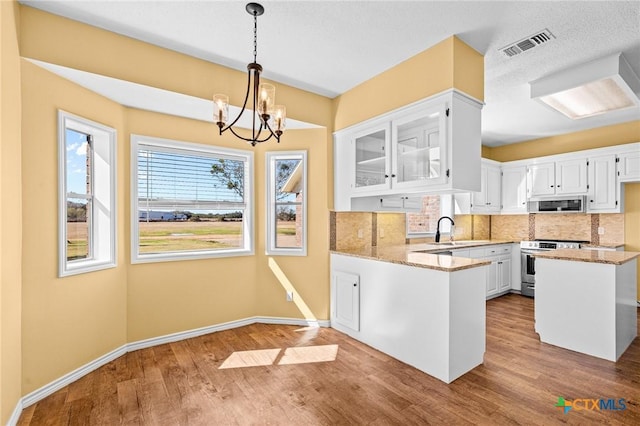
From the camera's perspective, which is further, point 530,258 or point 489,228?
point 489,228

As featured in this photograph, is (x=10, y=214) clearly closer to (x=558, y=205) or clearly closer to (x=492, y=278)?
(x=492, y=278)

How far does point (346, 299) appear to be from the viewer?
11.6ft

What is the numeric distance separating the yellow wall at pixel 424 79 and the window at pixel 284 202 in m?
1.01

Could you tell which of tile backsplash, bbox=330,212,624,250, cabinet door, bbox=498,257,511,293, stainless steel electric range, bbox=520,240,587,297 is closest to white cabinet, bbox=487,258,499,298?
cabinet door, bbox=498,257,511,293

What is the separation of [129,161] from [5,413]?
213 centimetres

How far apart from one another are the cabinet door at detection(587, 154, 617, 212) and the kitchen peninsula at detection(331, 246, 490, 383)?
10.9 ft

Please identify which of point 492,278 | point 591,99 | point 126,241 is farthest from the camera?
point 492,278

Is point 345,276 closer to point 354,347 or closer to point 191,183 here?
point 354,347

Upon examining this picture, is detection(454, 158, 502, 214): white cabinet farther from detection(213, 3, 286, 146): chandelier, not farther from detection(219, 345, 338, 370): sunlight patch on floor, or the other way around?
detection(213, 3, 286, 146): chandelier

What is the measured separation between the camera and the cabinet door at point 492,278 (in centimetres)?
500

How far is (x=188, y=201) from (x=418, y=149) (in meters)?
2.51

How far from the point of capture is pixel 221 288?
369 centimetres

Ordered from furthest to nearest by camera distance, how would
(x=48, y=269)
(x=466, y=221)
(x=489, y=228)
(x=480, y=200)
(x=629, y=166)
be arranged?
(x=489, y=228)
(x=466, y=221)
(x=480, y=200)
(x=629, y=166)
(x=48, y=269)

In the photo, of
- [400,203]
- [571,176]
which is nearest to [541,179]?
[571,176]
